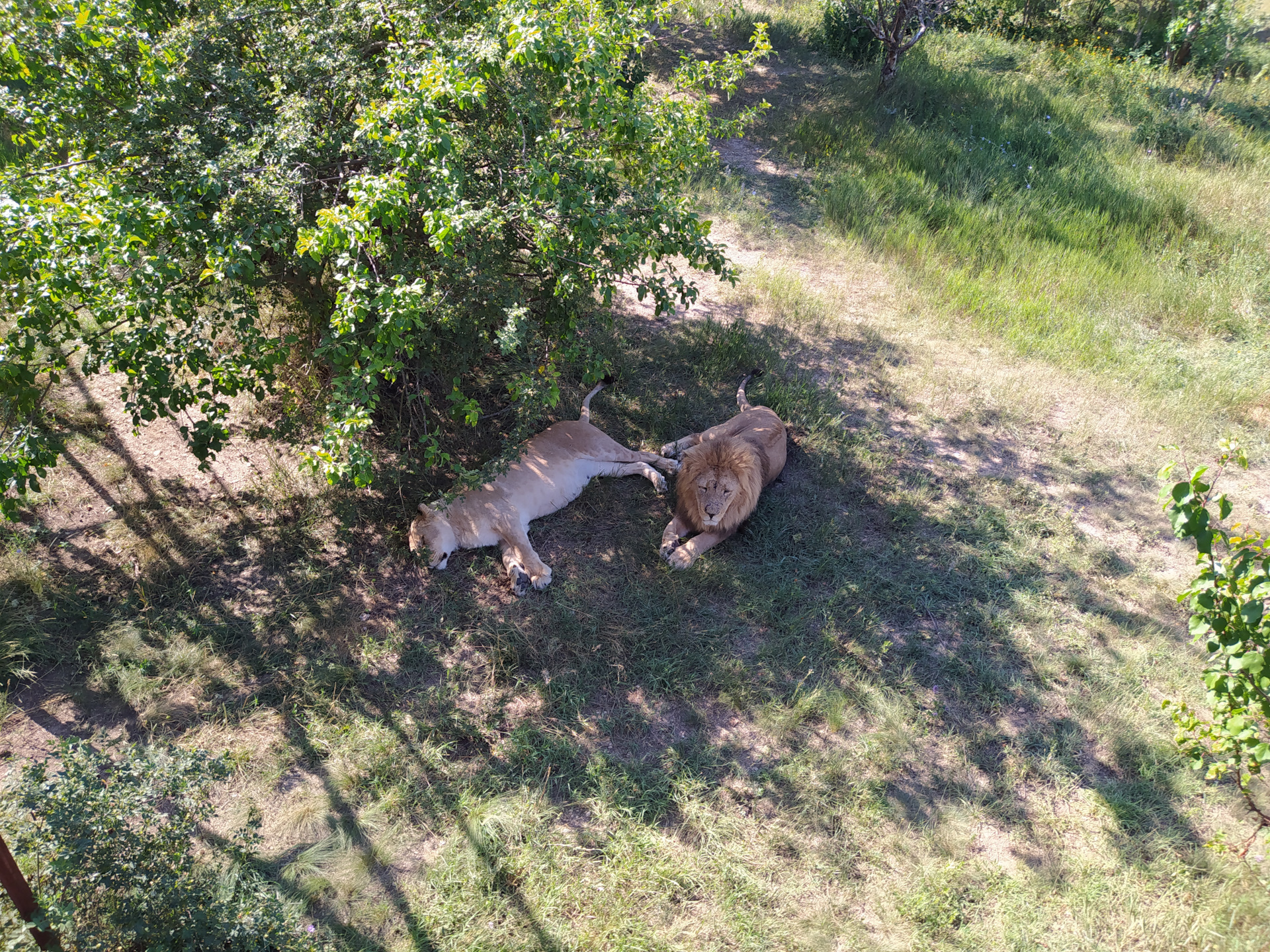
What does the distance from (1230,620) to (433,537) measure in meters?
4.57

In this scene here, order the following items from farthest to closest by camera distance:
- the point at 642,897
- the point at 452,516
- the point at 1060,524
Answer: the point at 1060,524
the point at 452,516
the point at 642,897

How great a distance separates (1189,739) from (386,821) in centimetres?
412

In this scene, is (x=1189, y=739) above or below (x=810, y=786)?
above

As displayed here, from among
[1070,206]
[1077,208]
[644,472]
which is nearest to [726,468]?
[644,472]

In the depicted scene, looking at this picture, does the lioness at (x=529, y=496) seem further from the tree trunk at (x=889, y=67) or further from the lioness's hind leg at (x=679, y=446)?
the tree trunk at (x=889, y=67)

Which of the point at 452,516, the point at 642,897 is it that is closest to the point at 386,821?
the point at 642,897

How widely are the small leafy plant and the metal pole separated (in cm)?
476

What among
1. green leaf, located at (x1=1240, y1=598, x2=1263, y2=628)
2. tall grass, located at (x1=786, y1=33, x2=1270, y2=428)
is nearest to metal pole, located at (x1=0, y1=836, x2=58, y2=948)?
green leaf, located at (x1=1240, y1=598, x2=1263, y2=628)

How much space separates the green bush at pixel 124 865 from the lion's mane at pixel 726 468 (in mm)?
3415

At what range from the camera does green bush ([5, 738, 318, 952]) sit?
2914 millimetres

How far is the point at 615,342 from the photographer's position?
7.59 meters

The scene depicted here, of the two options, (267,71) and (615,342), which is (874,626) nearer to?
(615,342)

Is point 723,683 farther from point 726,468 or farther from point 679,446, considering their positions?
point 679,446

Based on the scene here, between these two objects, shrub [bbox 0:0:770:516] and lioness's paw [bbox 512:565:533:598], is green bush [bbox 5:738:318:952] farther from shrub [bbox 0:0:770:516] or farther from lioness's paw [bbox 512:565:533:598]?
lioness's paw [bbox 512:565:533:598]
